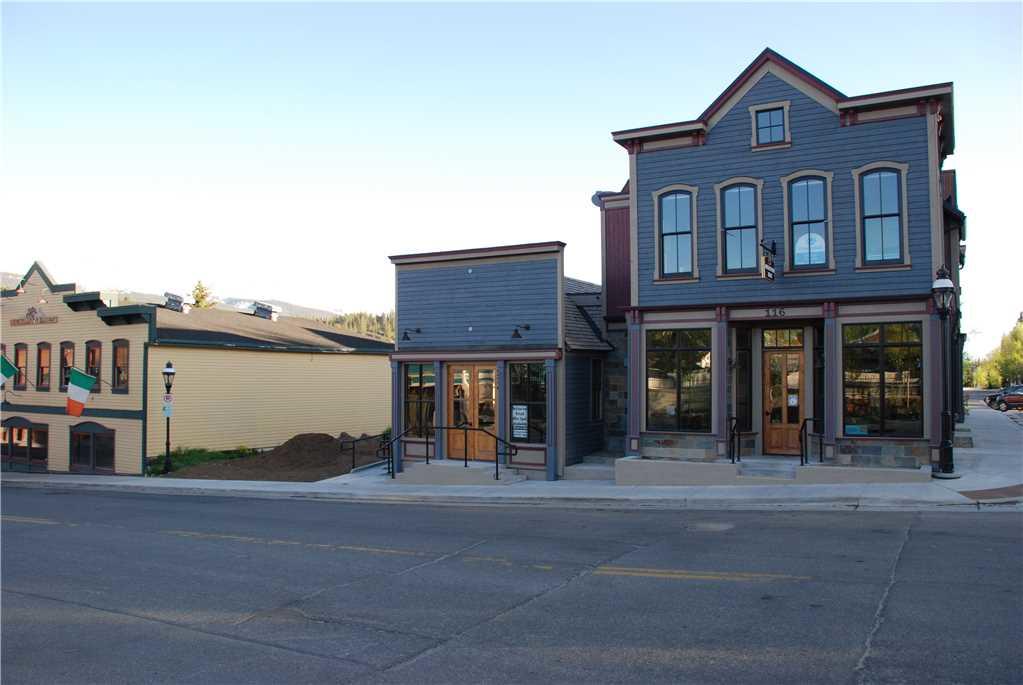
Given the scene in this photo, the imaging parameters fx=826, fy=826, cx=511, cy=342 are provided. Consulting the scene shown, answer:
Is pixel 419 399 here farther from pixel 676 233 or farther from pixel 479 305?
pixel 676 233

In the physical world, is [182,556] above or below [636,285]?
below

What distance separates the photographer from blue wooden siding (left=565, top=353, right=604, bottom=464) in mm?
21562

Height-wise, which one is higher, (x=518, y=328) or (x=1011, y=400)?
(x=518, y=328)

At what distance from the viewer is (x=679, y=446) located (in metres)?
19.4

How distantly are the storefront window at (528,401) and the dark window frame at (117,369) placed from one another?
55.2 feet

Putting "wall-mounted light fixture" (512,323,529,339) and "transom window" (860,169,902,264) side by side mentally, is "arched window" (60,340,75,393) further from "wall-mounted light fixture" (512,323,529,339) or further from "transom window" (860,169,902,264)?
"transom window" (860,169,902,264)

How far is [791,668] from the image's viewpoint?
662 cm

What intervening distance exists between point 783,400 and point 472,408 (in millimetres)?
8049

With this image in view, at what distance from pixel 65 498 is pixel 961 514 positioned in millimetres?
21601

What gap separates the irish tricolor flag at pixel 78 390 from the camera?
3030cm

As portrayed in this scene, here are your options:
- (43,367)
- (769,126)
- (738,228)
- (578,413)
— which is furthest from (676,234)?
(43,367)

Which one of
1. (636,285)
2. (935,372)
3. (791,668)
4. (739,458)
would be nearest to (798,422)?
(739,458)

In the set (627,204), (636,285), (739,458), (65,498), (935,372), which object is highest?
(627,204)

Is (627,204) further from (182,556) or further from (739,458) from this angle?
(182,556)
